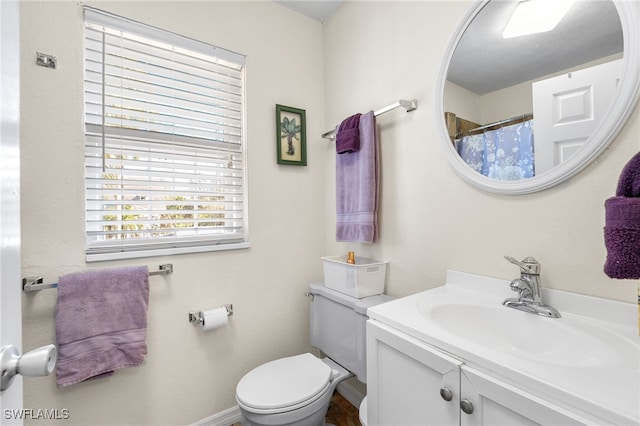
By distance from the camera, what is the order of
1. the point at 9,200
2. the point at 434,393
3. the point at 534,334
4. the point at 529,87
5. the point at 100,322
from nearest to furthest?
1. the point at 9,200
2. the point at 434,393
3. the point at 534,334
4. the point at 529,87
5. the point at 100,322

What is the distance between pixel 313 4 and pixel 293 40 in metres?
0.24

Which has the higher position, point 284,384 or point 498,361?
point 498,361

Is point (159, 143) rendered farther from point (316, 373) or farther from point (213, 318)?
point (316, 373)

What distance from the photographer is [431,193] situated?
1.22 m

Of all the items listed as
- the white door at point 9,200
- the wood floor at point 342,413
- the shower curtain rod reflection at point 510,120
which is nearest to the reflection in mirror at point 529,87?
the shower curtain rod reflection at point 510,120

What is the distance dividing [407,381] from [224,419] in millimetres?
1233

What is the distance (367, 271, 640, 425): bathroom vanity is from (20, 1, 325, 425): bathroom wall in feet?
2.98

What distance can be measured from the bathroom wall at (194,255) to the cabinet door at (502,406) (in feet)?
4.01

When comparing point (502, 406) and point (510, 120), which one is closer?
point (502, 406)

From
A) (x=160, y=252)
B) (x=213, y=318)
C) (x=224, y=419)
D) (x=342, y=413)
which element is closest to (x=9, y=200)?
(x=160, y=252)

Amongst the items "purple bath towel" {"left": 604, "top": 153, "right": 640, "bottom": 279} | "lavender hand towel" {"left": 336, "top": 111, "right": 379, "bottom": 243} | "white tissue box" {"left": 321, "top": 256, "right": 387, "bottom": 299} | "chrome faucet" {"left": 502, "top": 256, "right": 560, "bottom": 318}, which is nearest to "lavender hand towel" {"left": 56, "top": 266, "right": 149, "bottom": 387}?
"white tissue box" {"left": 321, "top": 256, "right": 387, "bottom": 299}

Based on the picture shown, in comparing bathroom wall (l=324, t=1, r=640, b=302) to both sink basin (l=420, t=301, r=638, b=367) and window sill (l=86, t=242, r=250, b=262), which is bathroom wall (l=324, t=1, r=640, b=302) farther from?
window sill (l=86, t=242, r=250, b=262)

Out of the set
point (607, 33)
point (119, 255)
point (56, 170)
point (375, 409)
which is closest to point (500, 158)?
point (607, 33)

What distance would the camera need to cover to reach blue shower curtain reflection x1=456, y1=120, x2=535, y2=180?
0.93m
